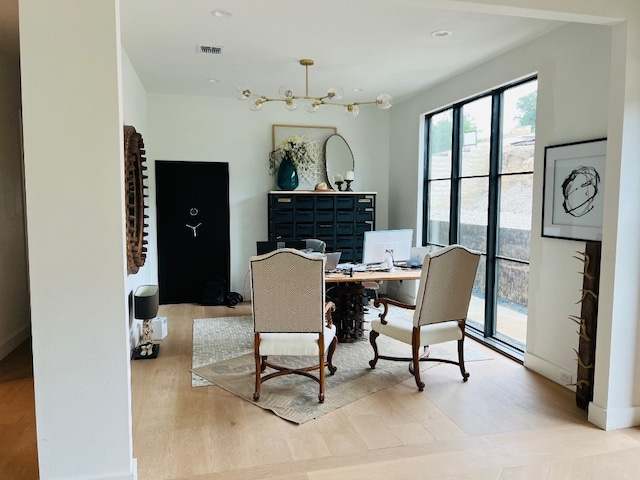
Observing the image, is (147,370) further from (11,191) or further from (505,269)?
(505,269)

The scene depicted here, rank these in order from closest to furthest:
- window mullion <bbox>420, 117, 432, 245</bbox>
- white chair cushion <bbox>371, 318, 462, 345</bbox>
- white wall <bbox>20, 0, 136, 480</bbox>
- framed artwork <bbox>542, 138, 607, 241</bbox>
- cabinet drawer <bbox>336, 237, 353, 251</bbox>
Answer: white wall <bbox>20, 0, 136, 480</bbox>, framed artwork <bbox>542, 138, 607, 241</bbox>, white chair cushion <bbox>371, 318, 462, 345</bbox>, window mullion <bbox>420, 117, 432, 245</bbox>, cabinet drawer <bbox>336, 237, 353, 251</bbox>

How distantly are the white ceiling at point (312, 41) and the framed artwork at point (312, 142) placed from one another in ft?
3.30

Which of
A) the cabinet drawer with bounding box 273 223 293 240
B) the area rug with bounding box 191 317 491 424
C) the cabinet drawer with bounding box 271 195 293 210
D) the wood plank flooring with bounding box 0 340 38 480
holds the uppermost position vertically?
the cabinet drawer with bounding box 271 195 293 210

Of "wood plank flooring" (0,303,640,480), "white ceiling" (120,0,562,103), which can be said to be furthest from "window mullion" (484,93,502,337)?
"wood plank flooring" (0,303,640,480)

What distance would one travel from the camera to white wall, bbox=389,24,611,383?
332 centimetres

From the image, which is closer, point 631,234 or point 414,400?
point 631,234

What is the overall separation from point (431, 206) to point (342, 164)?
1.47 metres

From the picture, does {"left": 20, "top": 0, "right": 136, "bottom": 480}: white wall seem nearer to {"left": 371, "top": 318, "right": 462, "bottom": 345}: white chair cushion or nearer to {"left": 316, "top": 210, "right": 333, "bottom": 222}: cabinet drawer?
{"left": 371, "top": 318, "right": 462, "bottom": 345}: white chair cushion

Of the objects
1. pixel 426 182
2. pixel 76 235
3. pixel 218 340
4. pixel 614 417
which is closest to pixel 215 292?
pixel 218 340

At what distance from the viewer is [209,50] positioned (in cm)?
416

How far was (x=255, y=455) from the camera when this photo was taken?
2.62 metres

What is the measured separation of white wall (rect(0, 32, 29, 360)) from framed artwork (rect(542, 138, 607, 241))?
4.86 meters

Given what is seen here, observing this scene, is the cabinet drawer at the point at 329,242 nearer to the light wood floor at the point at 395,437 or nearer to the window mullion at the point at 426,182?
the window mullion at the point at 426,182

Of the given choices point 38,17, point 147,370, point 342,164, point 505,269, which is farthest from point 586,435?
point 342,164
